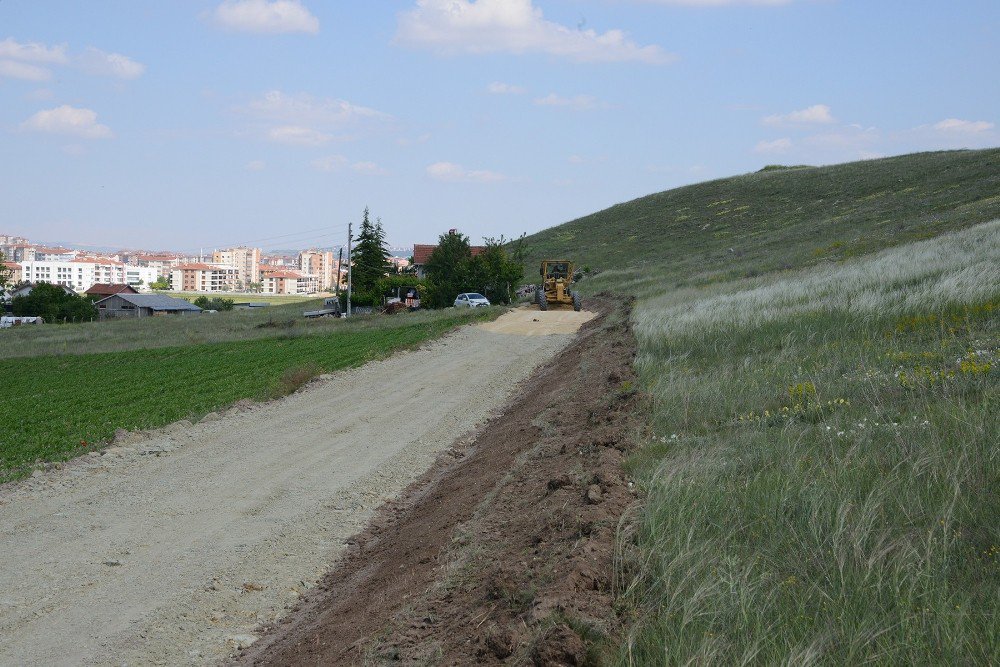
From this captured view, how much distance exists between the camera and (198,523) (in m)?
10.8

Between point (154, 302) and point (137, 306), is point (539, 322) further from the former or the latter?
point (137, 306)

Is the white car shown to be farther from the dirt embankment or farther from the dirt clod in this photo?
the dirt clod

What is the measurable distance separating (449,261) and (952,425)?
6051cm

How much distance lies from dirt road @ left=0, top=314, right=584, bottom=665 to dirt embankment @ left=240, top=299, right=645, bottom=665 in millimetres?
637

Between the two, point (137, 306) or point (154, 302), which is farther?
point (154, 302)

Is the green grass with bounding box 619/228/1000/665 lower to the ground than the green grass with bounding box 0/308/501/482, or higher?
higher

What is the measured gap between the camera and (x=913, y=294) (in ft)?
47.9

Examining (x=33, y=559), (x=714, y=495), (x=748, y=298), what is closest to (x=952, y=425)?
(x=714, y=495)

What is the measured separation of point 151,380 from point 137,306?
107830 mm

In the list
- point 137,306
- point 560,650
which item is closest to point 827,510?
point 560,650

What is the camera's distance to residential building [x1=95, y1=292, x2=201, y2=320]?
407ft

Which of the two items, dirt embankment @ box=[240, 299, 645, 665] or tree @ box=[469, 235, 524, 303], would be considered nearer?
dirt embankment @ box=[240, 299, 645, 665]

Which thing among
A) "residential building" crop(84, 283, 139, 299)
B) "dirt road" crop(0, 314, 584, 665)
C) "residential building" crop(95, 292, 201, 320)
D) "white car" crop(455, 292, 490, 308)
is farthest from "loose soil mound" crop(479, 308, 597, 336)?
"residential building" crop(84, 283, 139, 299)

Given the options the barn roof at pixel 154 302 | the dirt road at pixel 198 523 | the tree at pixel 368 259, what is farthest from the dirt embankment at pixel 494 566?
the barn roof at pixel 154 302
